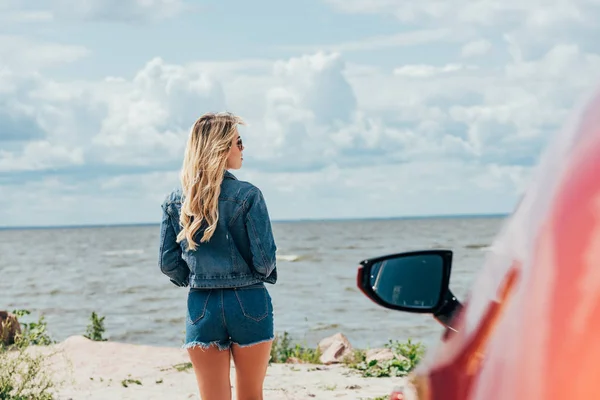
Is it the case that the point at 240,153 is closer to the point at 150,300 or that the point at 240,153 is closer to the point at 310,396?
the point at 310,396

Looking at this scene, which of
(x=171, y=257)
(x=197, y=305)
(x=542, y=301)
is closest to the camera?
(x=542, y=301)

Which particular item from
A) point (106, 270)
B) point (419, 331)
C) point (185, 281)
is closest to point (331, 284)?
point (419, 331)

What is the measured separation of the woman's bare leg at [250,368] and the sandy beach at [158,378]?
3.41 metres

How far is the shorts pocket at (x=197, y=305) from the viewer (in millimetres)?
4891

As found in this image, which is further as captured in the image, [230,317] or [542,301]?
[230,317]

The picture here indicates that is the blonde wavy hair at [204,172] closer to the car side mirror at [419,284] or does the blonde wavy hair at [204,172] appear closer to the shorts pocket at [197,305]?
the shorts pocket at [197,305]

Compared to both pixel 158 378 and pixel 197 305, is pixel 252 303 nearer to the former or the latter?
pixel 197 305

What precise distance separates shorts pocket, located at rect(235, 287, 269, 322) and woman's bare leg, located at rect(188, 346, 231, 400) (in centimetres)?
29

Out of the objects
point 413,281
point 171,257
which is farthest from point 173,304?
point 413,281

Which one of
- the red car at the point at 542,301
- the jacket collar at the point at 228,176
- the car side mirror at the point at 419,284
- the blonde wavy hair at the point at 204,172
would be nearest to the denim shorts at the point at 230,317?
the blonde wavy hair at the point at 204,172

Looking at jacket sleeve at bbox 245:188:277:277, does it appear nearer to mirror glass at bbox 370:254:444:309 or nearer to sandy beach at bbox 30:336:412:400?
mirror glass at bbox 370:254:444:309

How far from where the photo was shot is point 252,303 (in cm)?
486

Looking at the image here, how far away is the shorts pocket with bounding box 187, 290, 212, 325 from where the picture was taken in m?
4.89

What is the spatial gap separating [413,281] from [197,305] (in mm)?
3078
